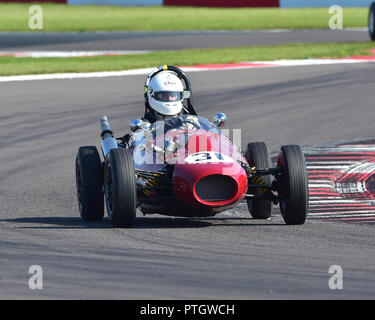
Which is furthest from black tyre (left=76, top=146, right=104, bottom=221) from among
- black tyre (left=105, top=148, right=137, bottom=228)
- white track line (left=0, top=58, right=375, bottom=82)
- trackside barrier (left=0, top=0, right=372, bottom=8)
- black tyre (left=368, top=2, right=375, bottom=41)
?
trackside barrier (left=0, top=0, right=372, bottom=8)

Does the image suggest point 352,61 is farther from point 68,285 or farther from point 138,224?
point 68,285

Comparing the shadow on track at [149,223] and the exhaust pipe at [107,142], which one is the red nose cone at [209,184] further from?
the exhaust pipe at [107,142]

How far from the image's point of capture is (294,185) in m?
9.49

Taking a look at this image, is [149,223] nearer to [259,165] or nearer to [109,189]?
[109,189]

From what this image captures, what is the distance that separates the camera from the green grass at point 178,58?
23916 mm

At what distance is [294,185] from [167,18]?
30.9 metres

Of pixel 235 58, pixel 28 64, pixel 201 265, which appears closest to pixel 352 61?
pixel 235 58

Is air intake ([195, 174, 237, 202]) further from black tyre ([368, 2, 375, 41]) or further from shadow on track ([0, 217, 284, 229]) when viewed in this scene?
black tyre ([368, 2, 375, 41])

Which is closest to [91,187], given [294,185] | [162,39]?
[294,185]

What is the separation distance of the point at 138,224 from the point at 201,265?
2.25 m

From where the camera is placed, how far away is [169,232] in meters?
9.30
